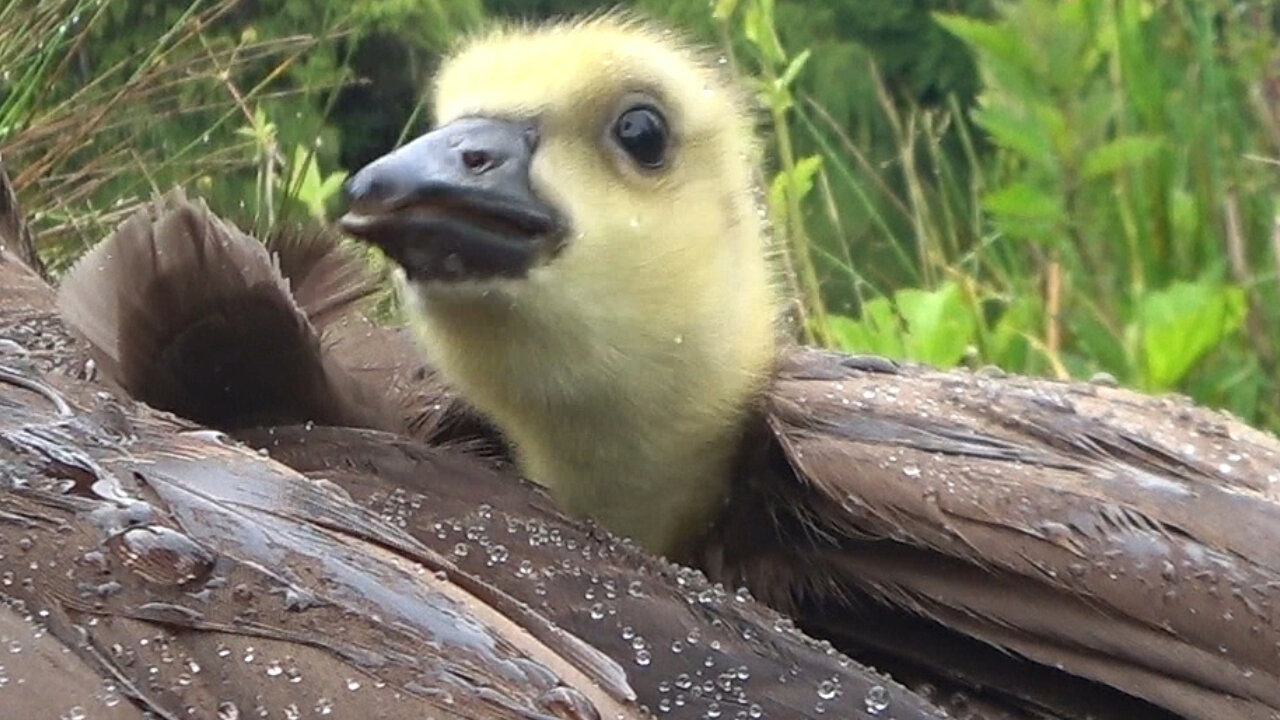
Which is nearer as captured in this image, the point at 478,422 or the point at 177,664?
the point at 177,664

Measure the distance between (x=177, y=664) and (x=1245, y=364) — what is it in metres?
2.02

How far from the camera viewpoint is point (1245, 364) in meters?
2.70

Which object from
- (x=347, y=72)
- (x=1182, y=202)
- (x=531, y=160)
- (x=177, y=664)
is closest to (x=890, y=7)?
(x=1182, y=202)

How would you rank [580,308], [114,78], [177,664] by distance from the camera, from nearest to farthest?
[177,664] < [580,308] < [114,78]

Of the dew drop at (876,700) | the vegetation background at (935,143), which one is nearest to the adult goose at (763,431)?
the dew drop at (876,700)

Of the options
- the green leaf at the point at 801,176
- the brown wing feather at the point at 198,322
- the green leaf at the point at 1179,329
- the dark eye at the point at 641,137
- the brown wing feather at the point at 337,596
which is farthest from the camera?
the green leaf at the point at 801,176

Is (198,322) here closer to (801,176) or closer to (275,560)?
(275,560)

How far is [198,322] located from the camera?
1.24 m

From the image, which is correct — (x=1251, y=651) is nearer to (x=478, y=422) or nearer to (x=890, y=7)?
(x=478, y=422)

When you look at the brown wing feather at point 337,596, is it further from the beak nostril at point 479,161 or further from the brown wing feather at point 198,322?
the beak nostril at point 479,161

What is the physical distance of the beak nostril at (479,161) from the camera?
4.42 ft

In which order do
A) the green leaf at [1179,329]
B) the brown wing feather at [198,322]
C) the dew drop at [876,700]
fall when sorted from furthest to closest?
the green leaf at [1179,329]
the brown wing feather at [198,322]
the dew drop at [876,700]

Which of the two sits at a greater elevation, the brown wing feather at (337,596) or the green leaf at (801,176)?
the brown wing feather at (337,596)

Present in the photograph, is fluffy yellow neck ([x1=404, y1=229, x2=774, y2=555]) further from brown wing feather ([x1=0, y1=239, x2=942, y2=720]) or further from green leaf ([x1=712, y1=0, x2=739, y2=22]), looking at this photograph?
green leaf ([x1=712, y1=0, x2=739, y2=22])
